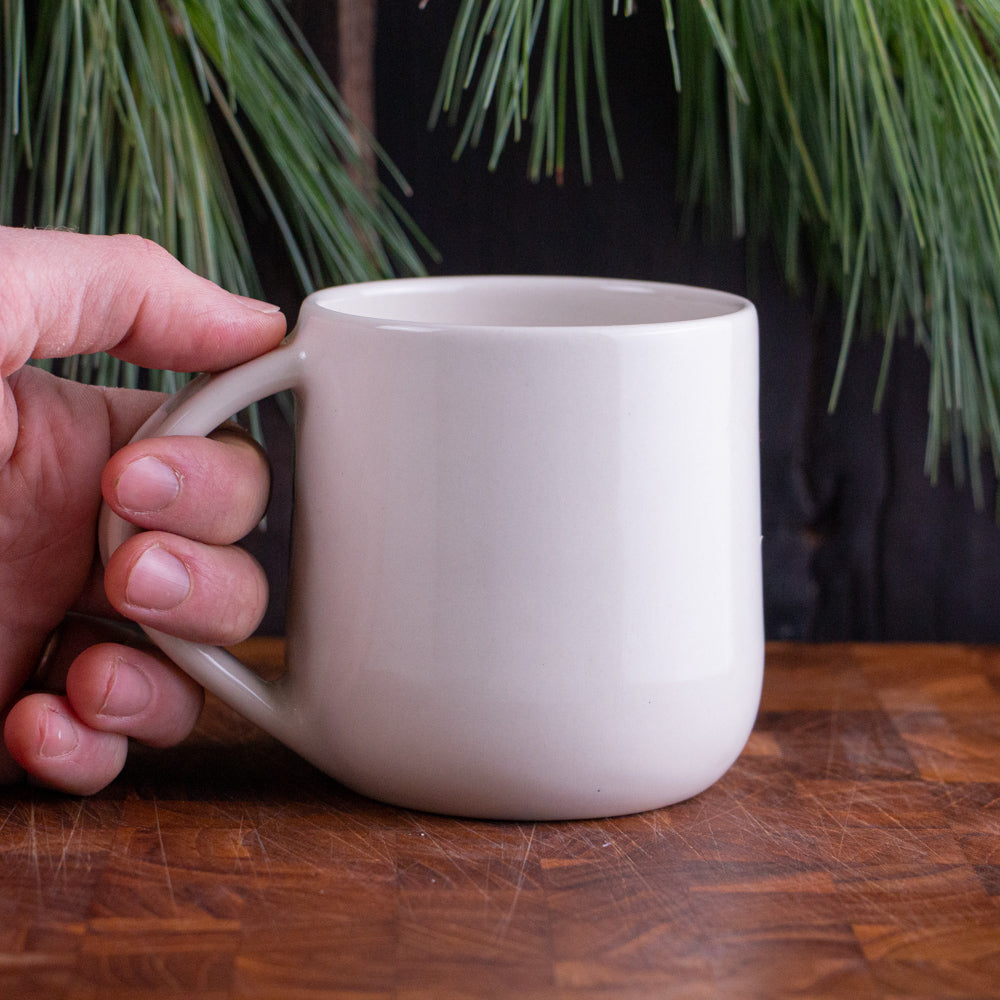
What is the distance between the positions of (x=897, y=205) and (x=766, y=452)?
0.16 m

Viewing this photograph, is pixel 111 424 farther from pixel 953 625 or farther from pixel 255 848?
pixel 953 625

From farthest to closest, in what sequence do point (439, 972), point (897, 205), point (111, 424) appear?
1. point (897, 205)
2. point (111, 424)
3. point (439, 972)

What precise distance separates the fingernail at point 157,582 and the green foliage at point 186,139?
0.58ft

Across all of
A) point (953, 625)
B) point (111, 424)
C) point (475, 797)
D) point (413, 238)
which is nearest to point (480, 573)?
point (475, 797)

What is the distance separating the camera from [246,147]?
2.03 feet

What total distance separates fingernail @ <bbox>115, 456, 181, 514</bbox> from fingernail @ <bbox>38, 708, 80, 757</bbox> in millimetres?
94

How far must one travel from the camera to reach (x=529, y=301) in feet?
1.89

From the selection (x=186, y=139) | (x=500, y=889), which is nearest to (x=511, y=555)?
(x=500, y=889)

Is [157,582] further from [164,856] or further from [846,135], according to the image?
[846,135]

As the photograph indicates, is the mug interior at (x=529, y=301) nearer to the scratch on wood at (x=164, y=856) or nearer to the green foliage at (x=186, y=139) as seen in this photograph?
the green foliage at (x=186, y=139)

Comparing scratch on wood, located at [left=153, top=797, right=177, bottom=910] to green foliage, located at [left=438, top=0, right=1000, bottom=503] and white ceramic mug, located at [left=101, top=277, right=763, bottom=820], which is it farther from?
green foliage, located at [left=438, top=0, right=1000, bottom=503]

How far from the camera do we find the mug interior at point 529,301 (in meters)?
0.55

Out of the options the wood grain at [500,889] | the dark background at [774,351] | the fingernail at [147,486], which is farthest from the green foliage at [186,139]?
the wood grain at [500,889]

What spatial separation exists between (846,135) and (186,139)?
345 millimetres
